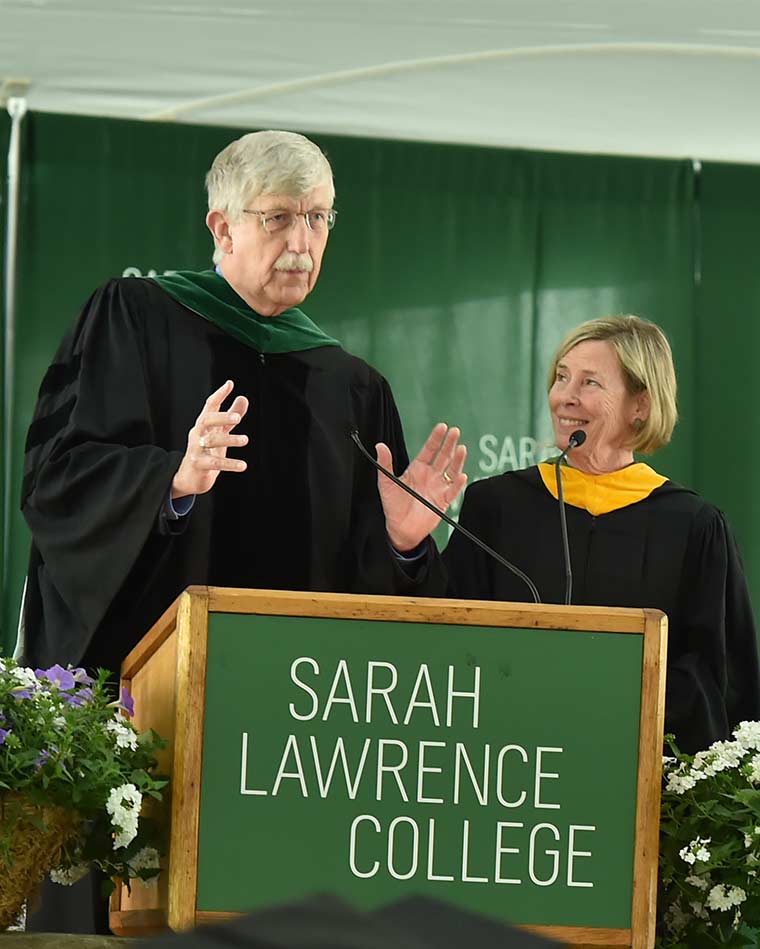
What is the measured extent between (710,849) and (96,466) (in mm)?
1346

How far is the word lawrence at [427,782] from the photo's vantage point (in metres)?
2.38

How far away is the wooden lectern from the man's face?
1.25 m

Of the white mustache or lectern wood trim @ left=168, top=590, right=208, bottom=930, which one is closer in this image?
lectern wood trim @ left=168, top=590, right=208, bottom=930

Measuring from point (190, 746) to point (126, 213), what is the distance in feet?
13.0

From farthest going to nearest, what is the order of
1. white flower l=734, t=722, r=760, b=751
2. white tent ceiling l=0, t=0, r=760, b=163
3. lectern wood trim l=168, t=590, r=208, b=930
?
1. white tent ceiling l=0, t=0, r=760, b=163
2. white flower l=734, t=722, r=760, b=751
3. lectern wood trim l=168, t=590, r=208, b=930

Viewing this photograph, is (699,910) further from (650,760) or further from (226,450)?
(226,450)

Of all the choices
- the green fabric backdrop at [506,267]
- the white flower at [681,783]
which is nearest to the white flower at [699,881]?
the white flower at [681,783]

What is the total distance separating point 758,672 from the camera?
3760 millimetres

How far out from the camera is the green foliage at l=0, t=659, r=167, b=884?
2387 mm

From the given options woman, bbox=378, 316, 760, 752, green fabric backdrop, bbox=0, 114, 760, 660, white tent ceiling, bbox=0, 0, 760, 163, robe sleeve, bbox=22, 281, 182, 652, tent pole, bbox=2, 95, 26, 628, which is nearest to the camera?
robe sleeve, bbox=22, 281, 182, 652

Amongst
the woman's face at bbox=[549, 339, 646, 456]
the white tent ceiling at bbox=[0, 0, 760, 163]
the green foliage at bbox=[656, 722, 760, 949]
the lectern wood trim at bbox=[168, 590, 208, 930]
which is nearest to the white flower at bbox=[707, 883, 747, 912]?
the green foliage at bbox=[656, 722, 760, 949]

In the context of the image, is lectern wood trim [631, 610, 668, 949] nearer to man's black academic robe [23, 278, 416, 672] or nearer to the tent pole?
man's black academic robe [23, 278, 416, 672]

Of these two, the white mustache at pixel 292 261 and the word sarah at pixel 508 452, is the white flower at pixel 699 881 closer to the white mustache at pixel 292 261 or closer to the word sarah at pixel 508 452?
the white mustache at pixel 292 261

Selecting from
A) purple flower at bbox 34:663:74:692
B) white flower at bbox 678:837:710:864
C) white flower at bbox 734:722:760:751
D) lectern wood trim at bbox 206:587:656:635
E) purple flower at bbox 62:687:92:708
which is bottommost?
white flower at bbox 678:837:710:864
